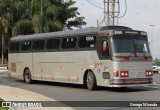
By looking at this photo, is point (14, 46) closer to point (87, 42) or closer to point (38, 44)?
point (38, 44)

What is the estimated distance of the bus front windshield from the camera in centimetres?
1967

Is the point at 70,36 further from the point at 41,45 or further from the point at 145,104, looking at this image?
the point at 145,104

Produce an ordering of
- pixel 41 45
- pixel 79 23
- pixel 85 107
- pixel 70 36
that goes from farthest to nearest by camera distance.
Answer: pixel 79 23
pixel 41 45
pixel 70 36
pixel 85 107

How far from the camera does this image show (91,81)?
2088 centimetres

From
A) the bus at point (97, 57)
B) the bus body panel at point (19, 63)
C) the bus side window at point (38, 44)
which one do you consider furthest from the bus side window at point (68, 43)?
the bus body panel at point (19, 63)

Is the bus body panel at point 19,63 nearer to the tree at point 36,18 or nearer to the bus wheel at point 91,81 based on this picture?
the bus wheel at point 91,81

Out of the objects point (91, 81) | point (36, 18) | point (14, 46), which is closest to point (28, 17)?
point (36, 18)

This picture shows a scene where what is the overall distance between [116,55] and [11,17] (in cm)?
4156

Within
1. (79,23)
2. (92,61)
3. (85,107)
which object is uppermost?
(79,23)

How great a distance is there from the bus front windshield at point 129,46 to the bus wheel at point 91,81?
192cm

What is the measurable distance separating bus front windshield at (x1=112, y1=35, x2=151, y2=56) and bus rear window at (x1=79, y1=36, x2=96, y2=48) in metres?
1.40

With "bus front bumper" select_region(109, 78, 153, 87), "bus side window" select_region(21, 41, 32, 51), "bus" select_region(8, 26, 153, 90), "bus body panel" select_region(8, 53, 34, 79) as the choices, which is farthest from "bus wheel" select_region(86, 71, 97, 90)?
"bus side window" select_region(21, 41, 32, 51)

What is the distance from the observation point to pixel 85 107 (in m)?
14.3

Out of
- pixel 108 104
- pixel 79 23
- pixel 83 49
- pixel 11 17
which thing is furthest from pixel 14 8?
pixel 108 104
